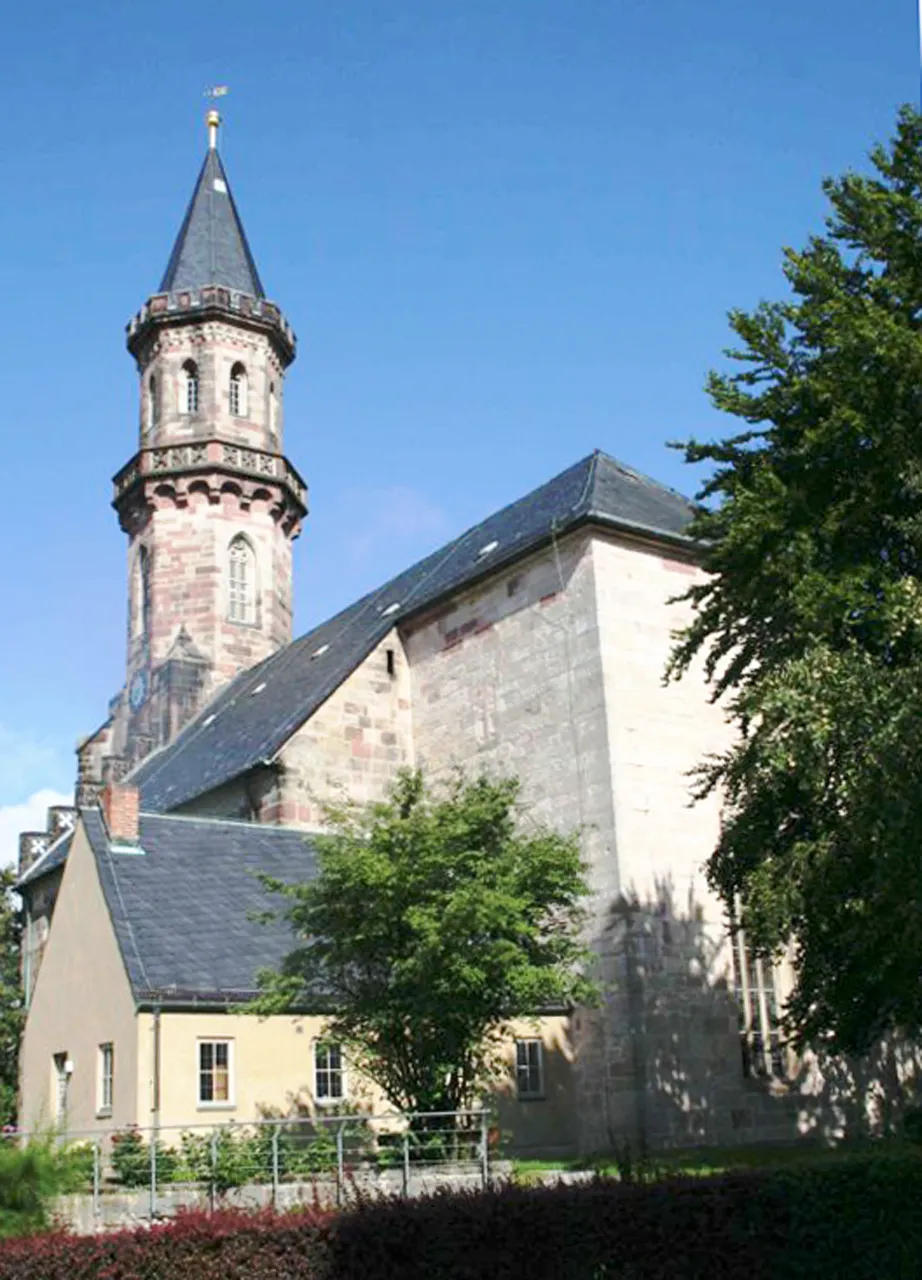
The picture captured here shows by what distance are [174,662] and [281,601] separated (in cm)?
432

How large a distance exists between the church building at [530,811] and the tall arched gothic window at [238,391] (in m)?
11.9

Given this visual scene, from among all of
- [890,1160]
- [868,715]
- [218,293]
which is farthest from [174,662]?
[890,1160]

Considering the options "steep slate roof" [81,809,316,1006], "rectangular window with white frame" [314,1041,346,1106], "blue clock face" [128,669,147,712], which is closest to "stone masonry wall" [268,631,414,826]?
"steep slate roof" [81,809,316,1006]

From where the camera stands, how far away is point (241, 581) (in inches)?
1843

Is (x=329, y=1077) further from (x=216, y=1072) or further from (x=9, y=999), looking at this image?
(x=9, y=999)

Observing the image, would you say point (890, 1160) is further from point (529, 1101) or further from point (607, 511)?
point (607, 511)

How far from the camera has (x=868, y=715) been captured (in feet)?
48.9

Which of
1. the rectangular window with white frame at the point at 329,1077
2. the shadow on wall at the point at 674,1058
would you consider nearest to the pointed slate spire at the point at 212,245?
the shadow on wall at the point at 674,1058

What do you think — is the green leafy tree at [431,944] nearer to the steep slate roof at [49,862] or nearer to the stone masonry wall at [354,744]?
the stone masonry wall at [354,744]

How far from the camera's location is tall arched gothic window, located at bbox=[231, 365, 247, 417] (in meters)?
48.4

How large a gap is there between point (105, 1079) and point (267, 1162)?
Answer: 551cm

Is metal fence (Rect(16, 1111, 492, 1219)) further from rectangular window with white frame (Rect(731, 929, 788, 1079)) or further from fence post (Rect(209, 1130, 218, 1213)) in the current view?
rectangular window with white frame (Rect(731, 929, 788, 1079))

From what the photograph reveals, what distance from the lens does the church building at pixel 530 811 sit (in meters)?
23.2

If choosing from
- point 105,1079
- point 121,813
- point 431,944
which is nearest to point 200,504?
point 121,813
